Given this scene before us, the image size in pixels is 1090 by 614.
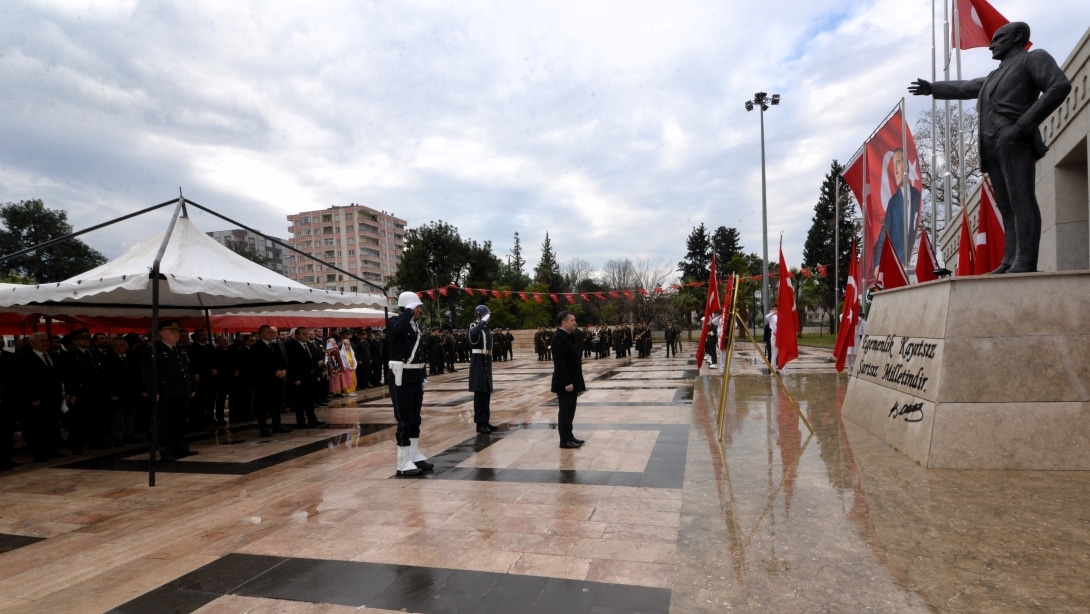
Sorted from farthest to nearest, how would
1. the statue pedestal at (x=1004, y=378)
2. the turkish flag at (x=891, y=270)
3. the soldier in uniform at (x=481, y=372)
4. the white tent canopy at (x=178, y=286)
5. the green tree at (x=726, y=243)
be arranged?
the green tree at (x=726, y=243) < the turkish flag at (x=891, y=270) < the soldier in uniform at (x=481, y=372) < the white tent canopy at (x=178, y=286) < the statue pedestal at (x=1004, y=378)

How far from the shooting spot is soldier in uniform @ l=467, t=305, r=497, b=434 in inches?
330

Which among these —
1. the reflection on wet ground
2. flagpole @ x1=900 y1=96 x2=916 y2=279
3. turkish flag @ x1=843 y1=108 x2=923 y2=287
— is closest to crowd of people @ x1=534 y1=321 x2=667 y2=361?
turkish flag @ x1=843 y1=108 x2=923 y2=287

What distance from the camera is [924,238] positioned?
8.07m

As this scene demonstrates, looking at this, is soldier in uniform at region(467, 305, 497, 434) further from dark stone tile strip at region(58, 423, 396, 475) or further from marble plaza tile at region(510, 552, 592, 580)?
marble plaza tile at region(510, 552, 592, 580)

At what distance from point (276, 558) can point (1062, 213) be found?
46.1 ft

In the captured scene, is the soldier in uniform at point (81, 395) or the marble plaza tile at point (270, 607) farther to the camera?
the soldier in uniform at point (81, 395)

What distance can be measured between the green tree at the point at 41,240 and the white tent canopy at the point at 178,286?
1492 inches

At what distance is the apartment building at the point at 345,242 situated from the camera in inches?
3531

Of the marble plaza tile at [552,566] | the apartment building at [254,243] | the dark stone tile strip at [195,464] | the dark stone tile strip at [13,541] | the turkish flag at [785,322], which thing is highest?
the apartment building at [254,243]

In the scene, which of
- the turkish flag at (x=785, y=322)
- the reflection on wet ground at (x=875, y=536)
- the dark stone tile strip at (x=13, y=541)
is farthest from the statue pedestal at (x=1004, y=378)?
the dark stone tile strip at (x=13, y=541)

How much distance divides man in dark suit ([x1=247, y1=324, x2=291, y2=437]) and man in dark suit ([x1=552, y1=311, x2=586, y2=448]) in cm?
480

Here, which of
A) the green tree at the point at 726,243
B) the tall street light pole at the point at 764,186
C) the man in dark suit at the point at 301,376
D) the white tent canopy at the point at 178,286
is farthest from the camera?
the green tree at the point at 726,243

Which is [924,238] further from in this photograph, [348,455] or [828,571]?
[348,455]

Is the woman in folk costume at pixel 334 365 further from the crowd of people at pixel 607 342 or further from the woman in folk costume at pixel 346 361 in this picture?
the crowd of people at pixel 607 342
